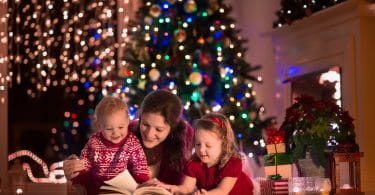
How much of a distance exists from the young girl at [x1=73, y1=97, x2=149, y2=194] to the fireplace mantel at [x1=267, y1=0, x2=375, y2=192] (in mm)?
2559

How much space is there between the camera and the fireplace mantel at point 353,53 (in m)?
5.13

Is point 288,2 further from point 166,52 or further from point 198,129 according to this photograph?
point 198,129

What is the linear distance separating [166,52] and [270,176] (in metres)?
2.06

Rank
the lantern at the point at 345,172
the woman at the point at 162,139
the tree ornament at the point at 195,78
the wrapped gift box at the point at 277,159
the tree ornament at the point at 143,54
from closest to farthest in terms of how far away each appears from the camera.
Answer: the woman at the point at 162,139 < the wrapped gift box at the point at 277,159 < the lantern at the point at 345,172 < the tree ornament at the point at 195,78 < the tree ornament at the point at 143,54

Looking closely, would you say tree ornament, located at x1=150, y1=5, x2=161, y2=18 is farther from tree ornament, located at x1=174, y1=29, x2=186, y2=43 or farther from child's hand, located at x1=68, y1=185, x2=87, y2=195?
child's hand, located at x1=68, y1=185, x2=87, y2=195

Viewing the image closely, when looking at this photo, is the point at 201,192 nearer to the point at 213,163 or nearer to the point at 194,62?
the point at 213,163

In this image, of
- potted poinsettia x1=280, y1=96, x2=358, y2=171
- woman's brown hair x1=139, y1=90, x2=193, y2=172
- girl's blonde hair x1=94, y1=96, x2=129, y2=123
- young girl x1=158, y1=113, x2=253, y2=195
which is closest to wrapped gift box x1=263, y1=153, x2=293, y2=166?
potted poinsettia x1=280, y1=96, x2=358, y2=171

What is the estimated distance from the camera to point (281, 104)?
6492mm

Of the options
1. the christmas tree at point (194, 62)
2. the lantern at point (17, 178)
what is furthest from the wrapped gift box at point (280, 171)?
the lantern at point (17, 178)

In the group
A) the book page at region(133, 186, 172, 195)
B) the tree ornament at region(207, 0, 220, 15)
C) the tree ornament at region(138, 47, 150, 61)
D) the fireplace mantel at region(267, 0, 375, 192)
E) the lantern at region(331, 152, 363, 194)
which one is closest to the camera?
the book page at region(133, 186, 172, 195)

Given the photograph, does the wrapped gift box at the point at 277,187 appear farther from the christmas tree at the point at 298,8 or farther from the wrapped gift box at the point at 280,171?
the christmas tree at the point at 298,8

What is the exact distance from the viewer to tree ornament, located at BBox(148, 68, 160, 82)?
5.18 m

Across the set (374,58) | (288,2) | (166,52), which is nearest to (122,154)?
(166,52)

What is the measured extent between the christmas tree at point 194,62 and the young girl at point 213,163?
203 cm
